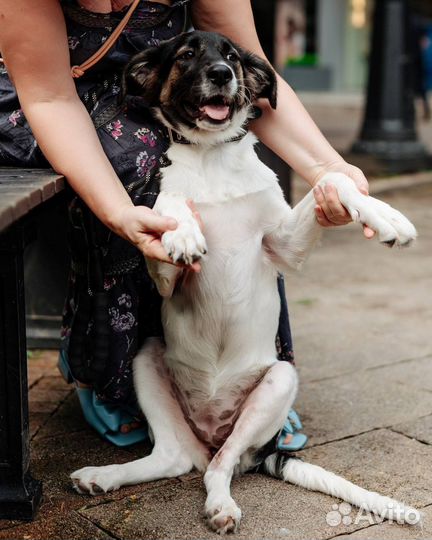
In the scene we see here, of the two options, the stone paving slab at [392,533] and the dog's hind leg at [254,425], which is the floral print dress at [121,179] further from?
the stone paving slab at [392,533]

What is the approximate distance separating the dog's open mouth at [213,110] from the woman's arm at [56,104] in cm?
35

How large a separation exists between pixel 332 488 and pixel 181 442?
0.55m

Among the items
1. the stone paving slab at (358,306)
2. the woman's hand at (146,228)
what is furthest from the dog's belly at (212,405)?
the stone paving slab at (358,306)

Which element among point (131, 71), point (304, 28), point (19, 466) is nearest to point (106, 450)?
point (19, 466)

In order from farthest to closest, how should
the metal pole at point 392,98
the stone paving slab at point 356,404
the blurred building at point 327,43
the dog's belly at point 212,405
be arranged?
the blurred building at point 327,43 → the metal pole at point 392,98 → the stone paving slab at point 356,404 → the dog's belly at point 212,405

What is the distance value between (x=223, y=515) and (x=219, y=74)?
4.49 ft

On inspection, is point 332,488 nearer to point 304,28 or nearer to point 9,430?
point 9,430

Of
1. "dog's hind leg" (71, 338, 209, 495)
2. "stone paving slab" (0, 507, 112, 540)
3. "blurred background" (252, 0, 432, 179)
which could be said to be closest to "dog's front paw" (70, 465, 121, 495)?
"dog's hind leg" (71, 338, 209, 495)

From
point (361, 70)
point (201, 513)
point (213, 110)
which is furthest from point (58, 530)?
point (361, 70)

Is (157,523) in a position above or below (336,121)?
above

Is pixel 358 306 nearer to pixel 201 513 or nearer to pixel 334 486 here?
pixel 334 486

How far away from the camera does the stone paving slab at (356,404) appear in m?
3.46

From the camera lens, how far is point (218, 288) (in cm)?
301

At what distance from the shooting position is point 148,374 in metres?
3.13
